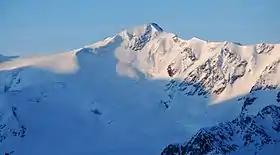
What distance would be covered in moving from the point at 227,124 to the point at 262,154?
12.5 m

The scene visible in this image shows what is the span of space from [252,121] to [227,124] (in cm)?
400

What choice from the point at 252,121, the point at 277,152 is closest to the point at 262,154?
the point at 277,152

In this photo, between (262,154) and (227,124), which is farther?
(227,124)

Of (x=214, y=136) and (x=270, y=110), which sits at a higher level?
(x=270, y=110)

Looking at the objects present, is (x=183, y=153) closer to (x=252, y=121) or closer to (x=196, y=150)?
(x=196, y=150)

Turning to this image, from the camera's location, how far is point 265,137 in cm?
12812

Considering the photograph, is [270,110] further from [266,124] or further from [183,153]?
[183,153]

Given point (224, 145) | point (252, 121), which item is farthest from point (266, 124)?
point (224, 145)

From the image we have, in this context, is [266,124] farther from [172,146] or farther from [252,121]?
[172,146]

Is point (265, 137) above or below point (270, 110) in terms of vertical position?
below

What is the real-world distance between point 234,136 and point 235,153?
6889 mm

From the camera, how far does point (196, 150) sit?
12625 centimetres

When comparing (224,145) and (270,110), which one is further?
(270,110)

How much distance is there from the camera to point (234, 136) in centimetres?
12912
